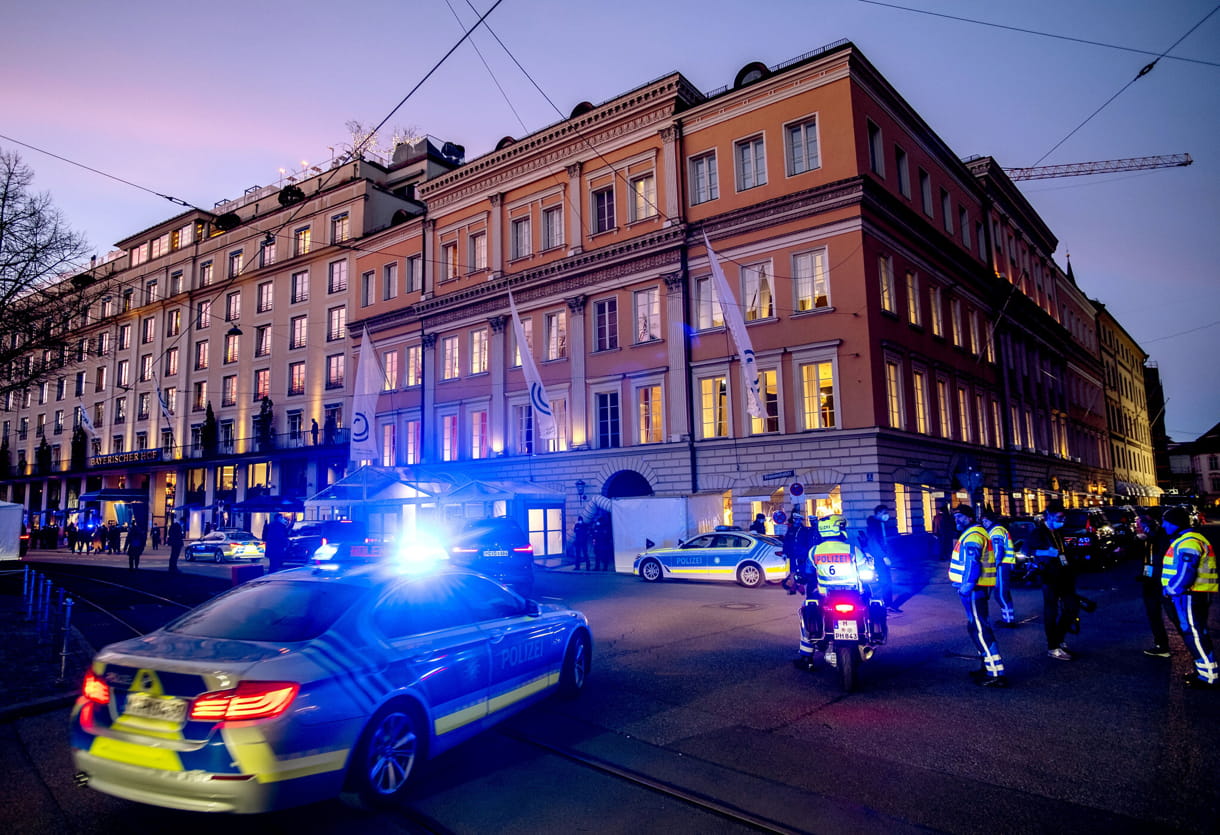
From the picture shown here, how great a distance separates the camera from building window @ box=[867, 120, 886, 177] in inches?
1061

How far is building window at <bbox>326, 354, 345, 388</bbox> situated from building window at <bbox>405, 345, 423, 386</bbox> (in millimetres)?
6089

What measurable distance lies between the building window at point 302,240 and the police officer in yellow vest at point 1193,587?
46.3 meters

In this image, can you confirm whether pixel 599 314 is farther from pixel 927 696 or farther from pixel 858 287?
pixel 927 696

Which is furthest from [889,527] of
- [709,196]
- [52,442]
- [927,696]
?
[52,442]

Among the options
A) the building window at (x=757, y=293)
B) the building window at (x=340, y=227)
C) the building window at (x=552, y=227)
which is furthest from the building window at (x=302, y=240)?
the building window at (x=757, y=293)

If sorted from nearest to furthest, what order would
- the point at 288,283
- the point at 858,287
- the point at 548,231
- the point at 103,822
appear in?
1. the point at 103,822
2. the point at 858,287
3. the point at 548,231
4. the point at 288,283

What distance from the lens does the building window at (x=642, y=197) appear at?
30.0 metres

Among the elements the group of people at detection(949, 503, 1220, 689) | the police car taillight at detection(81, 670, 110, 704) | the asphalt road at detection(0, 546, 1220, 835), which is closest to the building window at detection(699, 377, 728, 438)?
the group of people at detection(949, 503, 1220, 689)

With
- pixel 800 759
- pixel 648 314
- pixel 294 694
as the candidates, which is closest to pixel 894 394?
pixel 648 314

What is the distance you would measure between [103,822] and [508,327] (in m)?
31.0

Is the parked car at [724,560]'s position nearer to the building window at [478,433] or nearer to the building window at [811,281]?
the building window at [811,281]

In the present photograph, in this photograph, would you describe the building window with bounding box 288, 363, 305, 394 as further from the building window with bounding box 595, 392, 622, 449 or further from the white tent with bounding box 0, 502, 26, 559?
the building window with bounding box 595, 392, 622, 449

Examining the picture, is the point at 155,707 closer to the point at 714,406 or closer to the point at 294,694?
the point at 294,694

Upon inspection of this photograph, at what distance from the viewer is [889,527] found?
19453mm
